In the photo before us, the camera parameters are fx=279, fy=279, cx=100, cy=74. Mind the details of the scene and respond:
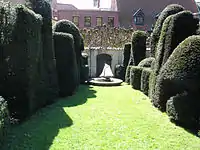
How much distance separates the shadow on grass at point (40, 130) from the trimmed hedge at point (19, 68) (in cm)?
48

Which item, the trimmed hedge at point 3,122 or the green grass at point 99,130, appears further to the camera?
the green grass at point 99,130

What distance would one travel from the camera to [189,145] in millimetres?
6453

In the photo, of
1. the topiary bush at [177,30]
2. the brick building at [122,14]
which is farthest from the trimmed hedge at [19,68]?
the brick building at [122,14]

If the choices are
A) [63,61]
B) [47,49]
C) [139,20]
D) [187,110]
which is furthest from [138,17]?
[187,110]

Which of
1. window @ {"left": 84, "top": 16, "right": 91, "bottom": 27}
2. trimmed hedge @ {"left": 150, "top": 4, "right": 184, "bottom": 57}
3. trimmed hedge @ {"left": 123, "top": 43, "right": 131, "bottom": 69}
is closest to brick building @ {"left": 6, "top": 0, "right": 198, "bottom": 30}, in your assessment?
window @ {"left": 84, "top": 16, "right": 91, "bottom": 27}

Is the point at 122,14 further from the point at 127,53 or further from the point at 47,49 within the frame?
the point at 47,49

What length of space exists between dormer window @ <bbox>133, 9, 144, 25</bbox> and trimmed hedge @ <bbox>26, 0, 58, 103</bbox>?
26.6 metres

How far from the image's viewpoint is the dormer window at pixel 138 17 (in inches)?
1436

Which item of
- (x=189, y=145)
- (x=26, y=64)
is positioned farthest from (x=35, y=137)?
(x=189, y=145)

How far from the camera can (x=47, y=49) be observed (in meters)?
11.0

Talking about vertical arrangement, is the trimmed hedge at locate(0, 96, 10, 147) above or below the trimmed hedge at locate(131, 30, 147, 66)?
below

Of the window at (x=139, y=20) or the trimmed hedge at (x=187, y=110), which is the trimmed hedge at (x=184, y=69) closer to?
the trimmed hedge at (x=187, y=110)

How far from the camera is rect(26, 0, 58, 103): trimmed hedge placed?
10516mm

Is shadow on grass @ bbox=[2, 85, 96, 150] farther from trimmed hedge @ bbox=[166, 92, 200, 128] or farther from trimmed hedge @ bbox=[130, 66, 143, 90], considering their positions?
trimmed hedge @ bbox=[130, 66, 143, 90]
